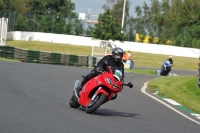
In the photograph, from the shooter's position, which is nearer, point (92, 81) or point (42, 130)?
point (42, 130)

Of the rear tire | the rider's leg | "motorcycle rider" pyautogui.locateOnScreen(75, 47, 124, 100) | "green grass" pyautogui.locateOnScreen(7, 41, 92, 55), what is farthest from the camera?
"green grass" pyautogui.locateOnScreen(7, 41, 92, 55)

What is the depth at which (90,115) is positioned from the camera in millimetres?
11477

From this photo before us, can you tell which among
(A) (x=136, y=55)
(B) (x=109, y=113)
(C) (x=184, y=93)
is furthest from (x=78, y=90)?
(A) (x=136, y=55)

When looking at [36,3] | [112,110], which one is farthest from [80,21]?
[112,110]

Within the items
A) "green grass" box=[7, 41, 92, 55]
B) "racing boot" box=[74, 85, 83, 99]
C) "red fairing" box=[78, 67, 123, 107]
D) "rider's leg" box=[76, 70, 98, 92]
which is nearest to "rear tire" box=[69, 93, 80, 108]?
"racing boot" box=[74, 85, 83, 99]

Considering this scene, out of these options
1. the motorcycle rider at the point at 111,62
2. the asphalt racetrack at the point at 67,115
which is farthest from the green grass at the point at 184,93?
the motorcycle rider at the point at 111,62

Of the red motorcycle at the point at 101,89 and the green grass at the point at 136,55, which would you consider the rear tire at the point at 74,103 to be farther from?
the green grass at the point at 136,55

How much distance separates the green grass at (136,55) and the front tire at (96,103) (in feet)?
144

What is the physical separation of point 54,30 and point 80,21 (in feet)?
10.6

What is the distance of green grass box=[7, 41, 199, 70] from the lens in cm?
5750

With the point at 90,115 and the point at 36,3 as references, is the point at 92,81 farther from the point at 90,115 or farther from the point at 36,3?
the point at 36,3

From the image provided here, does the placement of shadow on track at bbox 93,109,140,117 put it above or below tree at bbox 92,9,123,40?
below

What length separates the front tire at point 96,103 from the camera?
37.5 feet

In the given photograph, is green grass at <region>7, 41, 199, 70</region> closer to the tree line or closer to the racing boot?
the tree line
